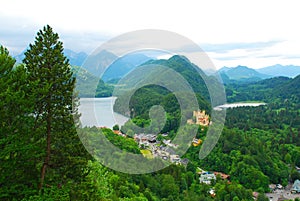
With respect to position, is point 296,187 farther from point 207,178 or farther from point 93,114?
point 93,114

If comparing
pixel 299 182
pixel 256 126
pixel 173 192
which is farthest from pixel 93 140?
pixel 256 126

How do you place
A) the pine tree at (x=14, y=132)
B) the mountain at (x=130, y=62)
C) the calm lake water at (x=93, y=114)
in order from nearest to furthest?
the pine tree at (x=14, y=132) < the mountain at (x=130, y=62) < the calm lake water at (x=93, y=114)

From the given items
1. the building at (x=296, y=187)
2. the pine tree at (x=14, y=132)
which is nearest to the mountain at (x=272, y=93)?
the building at (x=296, y=187)

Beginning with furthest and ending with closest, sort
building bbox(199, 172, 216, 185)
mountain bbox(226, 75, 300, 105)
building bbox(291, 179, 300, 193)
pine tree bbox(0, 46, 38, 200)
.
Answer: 1. mountain bbox(226, 75, 300, 105)
2. building bbox(291, 179, 300, 193)
3. building bbox(199, 172, 216, 185)
4. pine tree bbox(0, 46, 38, 200)

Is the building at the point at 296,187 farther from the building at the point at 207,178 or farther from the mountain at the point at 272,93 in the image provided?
the mountain at the point at 272,93

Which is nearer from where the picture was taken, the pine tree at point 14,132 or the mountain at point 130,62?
the pine tree at point 14,132

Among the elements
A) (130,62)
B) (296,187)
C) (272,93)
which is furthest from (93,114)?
(272,93)

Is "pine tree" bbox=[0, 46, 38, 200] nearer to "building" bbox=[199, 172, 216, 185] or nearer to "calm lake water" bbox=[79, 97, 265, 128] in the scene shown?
"calm lake water" bbox=[79, 97, 265, 128]

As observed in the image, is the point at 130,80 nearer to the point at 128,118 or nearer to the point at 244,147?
the point at 128,118

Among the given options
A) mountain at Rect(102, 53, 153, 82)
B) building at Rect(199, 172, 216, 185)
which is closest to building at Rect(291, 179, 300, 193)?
building at Rect(199, 172, 216, 185)
